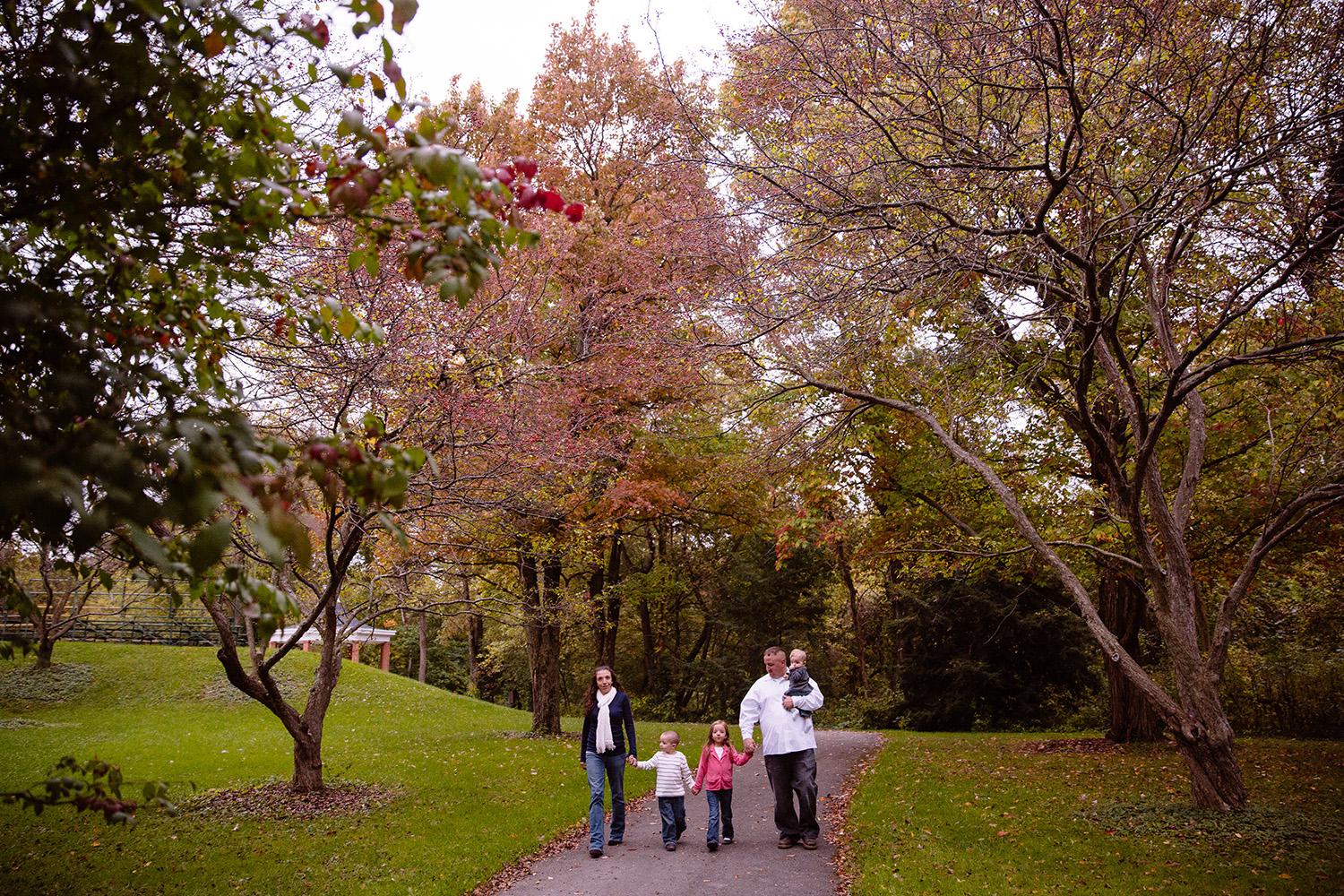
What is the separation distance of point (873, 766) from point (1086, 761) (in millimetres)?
3192

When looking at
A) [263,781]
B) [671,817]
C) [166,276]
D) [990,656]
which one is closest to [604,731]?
[671,817]

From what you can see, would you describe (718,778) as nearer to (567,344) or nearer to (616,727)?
(616,727)

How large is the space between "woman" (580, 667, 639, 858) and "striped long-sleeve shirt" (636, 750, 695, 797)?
30 centimetres

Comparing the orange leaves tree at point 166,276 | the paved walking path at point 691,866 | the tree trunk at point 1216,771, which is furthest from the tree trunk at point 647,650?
the orange leaves tree at point 166,276

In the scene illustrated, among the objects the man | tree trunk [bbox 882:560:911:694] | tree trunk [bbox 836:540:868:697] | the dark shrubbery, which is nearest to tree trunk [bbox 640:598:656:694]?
tree trunk [bbox 836:540:868:697]

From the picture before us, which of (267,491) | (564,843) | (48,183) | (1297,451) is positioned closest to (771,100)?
(48,183)

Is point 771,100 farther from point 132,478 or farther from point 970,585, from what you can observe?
point 970,585

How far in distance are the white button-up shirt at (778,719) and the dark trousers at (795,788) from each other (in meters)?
0.10

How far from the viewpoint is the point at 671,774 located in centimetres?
759

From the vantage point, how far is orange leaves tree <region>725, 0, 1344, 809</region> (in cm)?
599

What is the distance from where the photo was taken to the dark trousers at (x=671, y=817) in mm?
7582

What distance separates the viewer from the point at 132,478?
1.56 m

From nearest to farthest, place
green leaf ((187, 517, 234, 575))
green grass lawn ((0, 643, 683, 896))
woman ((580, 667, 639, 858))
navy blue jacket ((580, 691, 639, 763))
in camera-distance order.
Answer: green leaf ((187, 517, 234, 575)) → green grass lawn ((0, 643, 683, 896)) → woman ((580, 667, 639, 858)) → navy blue jacket ((580, 691, 639, 763))

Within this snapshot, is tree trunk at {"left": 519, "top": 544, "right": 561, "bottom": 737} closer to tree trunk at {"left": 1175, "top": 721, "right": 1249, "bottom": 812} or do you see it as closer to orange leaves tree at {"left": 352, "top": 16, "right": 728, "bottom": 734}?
orange leaves tree at {"left": 352, "top": 16, "right": 728, "bottom": 734}
